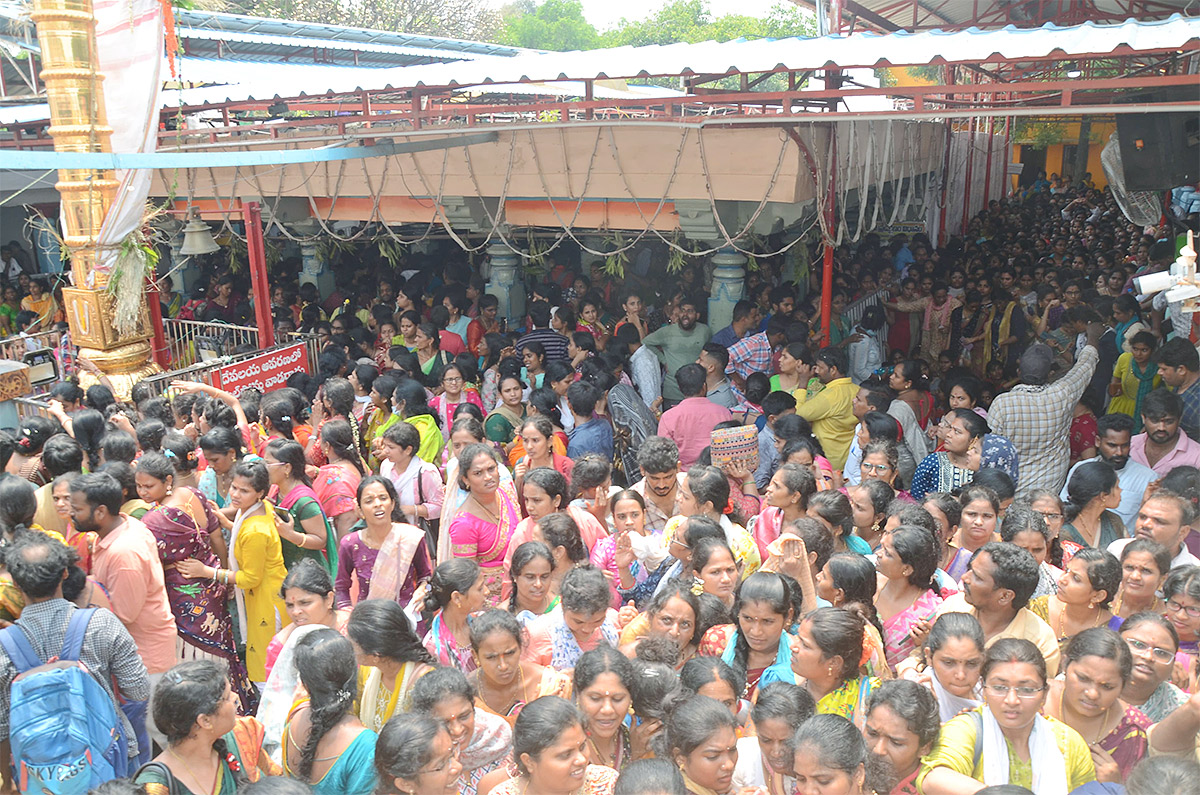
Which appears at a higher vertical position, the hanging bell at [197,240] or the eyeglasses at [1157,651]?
the hanging bell at [197,240]

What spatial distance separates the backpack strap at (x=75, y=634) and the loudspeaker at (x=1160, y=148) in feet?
27.5

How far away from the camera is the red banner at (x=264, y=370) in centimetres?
656

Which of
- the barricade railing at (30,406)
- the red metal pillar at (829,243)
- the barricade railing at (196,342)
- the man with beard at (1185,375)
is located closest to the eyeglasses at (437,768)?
the man with beard at (1185,375)

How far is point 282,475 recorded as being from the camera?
172 inches

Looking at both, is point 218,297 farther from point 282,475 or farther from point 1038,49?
point 1038,49

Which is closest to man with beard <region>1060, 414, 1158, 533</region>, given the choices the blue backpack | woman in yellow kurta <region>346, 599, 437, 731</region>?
woman in yellow kurta <region>346, 599, 437, 731</region>

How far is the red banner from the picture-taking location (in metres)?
6.56

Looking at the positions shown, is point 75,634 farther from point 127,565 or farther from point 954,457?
point 954,457

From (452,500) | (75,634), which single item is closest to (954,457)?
(452,500)

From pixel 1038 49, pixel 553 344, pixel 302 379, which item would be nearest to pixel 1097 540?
pixel 1038 49

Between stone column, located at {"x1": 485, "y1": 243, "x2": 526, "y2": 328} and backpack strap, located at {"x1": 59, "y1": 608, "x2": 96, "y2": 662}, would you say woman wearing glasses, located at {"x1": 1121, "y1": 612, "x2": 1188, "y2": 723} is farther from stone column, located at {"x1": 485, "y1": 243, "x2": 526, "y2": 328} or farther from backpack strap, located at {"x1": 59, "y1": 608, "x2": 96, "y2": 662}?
stone column, located at {"x1": 485, "y1": 243, "x2": 526, "y2": 328}

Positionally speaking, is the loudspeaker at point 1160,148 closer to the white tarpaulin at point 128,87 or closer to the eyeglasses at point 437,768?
the white tarpaulin at point 128,87

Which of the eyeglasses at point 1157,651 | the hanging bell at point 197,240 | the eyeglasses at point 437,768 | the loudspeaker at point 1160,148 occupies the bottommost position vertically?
the eyeglasses at point 1157,651

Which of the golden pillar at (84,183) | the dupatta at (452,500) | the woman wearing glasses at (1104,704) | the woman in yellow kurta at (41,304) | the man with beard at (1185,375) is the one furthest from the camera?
the woman in yellow kurta at (41,304)
